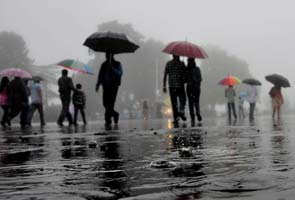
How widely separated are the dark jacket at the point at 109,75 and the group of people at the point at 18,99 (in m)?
4.31

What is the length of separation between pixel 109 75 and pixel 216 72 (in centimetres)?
8072

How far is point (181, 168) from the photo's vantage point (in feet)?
11.4

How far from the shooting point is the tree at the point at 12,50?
69.3 metres

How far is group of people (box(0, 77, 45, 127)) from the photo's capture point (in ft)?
52.9

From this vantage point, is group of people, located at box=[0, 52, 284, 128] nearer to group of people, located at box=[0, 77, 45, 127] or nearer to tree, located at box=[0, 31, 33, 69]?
group of people, located at box=[0, 77, 45, 127]

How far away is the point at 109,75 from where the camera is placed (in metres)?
12.7

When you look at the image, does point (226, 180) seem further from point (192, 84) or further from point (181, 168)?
point (192, 84)

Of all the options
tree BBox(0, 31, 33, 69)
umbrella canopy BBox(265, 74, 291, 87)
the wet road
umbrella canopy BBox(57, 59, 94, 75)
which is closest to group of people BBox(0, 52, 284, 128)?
umbrella canopy BBox(57, 59, 94, 75)

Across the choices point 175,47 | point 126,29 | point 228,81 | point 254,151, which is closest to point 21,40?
point 126,29

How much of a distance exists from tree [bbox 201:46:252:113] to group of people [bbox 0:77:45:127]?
7008 cm

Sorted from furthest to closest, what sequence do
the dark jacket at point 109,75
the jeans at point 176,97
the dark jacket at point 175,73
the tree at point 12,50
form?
the tree at point 12,50 → the jeans at point 176,97 → the dark jacket at point 175,73 → the dark jacket at point 109,75

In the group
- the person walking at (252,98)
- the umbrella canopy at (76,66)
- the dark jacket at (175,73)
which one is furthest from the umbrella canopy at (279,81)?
the dark jacket at (175,73)

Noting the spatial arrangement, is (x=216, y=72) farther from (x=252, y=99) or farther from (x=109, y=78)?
(x=109, y=78)

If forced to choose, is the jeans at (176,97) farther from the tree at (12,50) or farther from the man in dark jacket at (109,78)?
the tree at (12,50)
